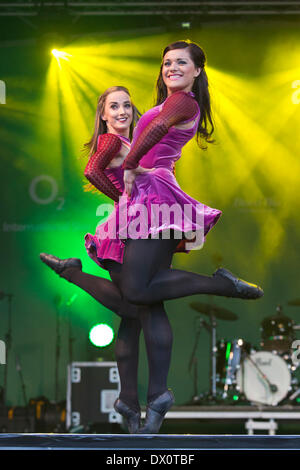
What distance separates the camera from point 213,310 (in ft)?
19.4

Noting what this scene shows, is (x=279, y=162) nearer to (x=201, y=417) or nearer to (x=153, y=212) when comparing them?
(x=201, y=417)

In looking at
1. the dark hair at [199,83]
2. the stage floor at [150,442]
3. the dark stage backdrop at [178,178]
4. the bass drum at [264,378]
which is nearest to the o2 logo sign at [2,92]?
the dark stage backdrop at [178,178]

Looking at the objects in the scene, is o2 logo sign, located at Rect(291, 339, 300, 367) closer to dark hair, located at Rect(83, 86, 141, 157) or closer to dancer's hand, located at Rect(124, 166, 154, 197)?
dark hair, located at Rect(83, 86, 141, 157)

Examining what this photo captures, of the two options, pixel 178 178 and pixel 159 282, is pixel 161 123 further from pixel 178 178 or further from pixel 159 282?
pixel 178 178

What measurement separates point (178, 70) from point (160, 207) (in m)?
0.54

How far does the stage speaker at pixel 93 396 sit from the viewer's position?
5.30 metres

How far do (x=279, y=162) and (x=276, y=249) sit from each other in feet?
2.80

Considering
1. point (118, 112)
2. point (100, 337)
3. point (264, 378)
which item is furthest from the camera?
point (100, 337)

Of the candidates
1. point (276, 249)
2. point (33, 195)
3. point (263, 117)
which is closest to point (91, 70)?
point (33, 195)

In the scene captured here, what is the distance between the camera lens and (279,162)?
630cm

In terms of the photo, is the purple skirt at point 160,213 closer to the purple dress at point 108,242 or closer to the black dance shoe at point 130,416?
the purple dress at point 108,242

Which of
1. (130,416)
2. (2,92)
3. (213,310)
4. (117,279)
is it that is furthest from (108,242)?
(2,92)

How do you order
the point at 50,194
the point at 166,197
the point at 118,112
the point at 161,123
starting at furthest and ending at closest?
the point at 50,194 < the point at 118,112 < the point at 166,197 < the point at 161,123

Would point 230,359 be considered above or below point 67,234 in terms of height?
below
